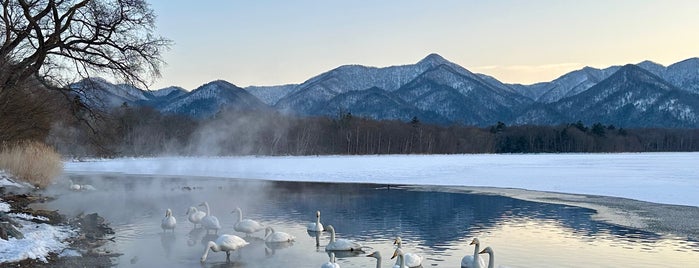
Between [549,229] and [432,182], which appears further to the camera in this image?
[432,182]

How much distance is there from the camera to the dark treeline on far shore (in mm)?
85062

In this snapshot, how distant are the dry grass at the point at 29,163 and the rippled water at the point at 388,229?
3.91 ft

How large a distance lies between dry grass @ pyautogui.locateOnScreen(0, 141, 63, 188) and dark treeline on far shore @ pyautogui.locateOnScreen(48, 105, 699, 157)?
3689 cm

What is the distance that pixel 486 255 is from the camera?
1454 centimetres

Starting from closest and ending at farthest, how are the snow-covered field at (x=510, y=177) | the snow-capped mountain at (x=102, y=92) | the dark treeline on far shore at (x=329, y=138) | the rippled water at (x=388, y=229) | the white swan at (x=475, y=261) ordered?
1. the white swan at (x=475, y=261)
2. the rippled water at (x=388, y=229)
3. the snow-capped mountain at (x=102, y=92)
4. the snow-covered field at (x=510, y=177)
5. the dark treeline on far shore at (x=329, y=138)

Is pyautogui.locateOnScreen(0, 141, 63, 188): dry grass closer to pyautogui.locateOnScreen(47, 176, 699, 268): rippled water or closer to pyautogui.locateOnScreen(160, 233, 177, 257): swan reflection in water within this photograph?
pyautogui.locateOnScreen(47, 176, 699, 268): rippled water

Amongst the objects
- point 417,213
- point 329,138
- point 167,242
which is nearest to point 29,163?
point 167,242

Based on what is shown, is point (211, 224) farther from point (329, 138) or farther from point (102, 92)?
point (329, 138)

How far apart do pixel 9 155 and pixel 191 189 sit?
9.96 meters

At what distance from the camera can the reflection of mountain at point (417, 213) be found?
58.7 feet

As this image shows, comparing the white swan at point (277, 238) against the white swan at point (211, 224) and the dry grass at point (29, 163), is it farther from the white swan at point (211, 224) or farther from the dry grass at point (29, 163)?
the dry grass at point (29, 163)

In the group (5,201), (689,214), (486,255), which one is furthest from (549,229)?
(5,201)

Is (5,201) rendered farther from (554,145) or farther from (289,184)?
(554,145)

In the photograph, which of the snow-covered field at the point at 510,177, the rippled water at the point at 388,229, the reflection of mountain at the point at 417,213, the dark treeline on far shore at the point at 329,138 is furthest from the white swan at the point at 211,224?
the dark treeline on far shore at the point at 329,138
